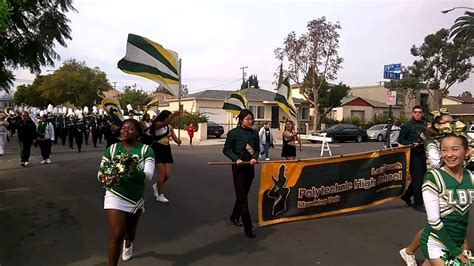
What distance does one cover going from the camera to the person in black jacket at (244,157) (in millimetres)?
5832

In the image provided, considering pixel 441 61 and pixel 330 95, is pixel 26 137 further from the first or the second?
pixel 441 61

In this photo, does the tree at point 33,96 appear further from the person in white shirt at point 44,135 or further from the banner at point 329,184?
the banner at point 329,184

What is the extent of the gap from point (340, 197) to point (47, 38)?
966 centimetres

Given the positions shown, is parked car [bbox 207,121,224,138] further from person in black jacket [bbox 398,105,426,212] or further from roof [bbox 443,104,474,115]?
roof [bbox 443,104,474,115]

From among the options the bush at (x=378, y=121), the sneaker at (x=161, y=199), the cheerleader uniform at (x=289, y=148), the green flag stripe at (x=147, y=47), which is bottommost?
the sneaker at (x=161, y=199)

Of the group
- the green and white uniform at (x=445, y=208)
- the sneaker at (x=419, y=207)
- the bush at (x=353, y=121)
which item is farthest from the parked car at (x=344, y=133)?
the green and white uniform at (x=445, y=208)

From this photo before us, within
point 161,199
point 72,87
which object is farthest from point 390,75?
point 72,87

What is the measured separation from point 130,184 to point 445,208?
2899 mm

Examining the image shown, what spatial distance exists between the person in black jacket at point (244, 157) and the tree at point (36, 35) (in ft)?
21.3

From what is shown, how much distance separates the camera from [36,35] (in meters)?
11.5

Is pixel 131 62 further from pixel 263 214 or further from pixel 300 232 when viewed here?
pixel 300 232

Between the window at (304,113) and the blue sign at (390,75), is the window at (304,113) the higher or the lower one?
the lower one

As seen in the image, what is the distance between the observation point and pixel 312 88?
36.5m

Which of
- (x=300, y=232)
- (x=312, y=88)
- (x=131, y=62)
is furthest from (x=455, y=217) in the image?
(x=312, y=88)
